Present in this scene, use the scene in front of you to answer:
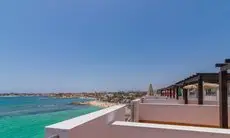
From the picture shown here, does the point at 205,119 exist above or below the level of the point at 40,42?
below

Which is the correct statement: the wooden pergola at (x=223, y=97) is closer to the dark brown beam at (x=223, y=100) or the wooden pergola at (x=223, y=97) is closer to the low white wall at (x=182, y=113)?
the dark brown beam at (x=223, y=100)

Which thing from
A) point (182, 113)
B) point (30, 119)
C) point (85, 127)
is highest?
point (85, 127)

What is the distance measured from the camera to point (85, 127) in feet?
9.09

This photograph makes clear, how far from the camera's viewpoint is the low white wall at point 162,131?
116 inches

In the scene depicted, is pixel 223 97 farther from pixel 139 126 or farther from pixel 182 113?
pixel 139 126

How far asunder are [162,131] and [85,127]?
3.79 feet

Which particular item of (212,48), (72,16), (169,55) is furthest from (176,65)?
(72,16)

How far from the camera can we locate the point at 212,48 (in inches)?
682

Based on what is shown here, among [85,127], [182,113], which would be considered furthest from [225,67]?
[85,127]

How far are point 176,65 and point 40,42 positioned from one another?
53.7 feet

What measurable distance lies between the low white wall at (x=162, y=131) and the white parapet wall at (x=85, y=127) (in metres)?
0.21

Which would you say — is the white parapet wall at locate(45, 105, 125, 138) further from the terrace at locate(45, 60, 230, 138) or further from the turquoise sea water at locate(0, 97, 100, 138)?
the turquoise sea water at locate(0, 97, 100, 138)

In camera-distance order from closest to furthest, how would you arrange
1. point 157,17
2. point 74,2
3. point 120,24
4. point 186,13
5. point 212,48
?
1. point 74,2
2. point 186,13
3. point 157,17
4. point 120,24
5. point 212,48

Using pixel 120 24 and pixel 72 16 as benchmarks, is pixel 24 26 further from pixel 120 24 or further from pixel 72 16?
pixel 120 24
